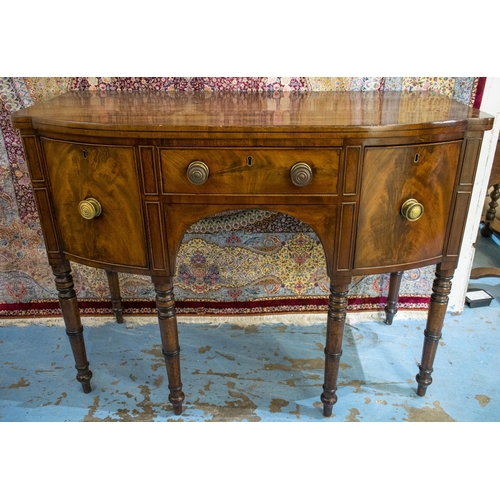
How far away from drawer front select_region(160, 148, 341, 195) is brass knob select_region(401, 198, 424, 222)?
7.7 inches

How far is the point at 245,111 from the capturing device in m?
1.38

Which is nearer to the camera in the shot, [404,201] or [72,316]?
[404,201]

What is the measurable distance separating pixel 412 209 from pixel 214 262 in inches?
37.0

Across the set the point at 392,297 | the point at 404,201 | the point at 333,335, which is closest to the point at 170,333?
the point at 333,335

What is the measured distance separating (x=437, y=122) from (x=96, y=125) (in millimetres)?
855

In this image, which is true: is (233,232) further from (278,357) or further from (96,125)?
(96,125)

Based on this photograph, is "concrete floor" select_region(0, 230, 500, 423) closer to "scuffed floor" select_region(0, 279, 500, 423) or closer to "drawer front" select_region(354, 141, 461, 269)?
"scuffed floor" select_region(0, 279, 500, 423)

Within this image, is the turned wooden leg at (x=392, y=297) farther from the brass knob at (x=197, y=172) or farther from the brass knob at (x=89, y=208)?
the brass knob at (x=89, y=208)

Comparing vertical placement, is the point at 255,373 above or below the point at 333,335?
below

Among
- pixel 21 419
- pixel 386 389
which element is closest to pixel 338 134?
pixel 386 389

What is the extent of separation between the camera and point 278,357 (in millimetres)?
1871

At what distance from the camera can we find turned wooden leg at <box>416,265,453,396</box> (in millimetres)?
1489

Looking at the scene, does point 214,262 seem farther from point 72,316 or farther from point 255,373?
point 72,316

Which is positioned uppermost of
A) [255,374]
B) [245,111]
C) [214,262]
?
[245,111]
